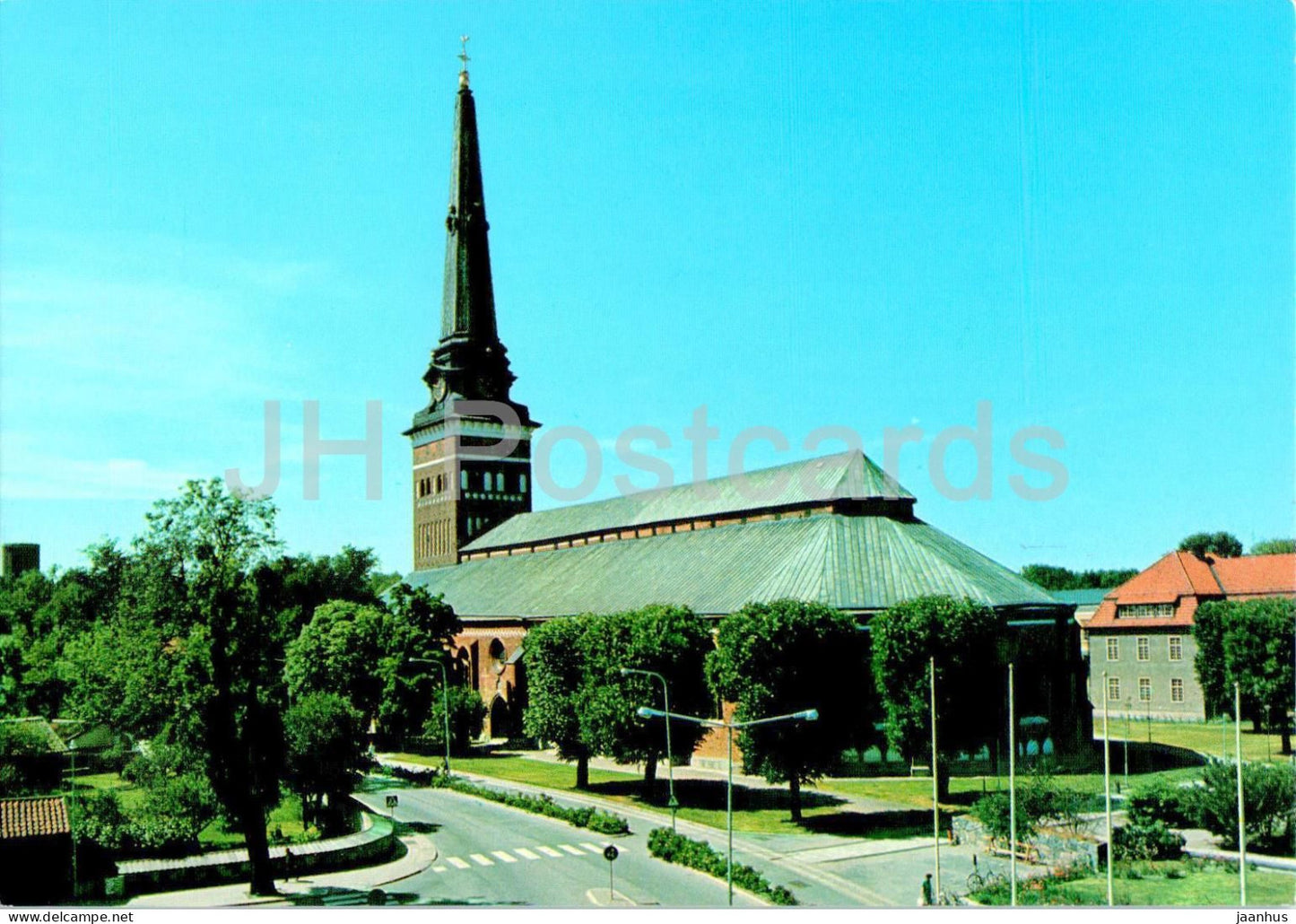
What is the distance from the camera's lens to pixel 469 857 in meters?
44.3

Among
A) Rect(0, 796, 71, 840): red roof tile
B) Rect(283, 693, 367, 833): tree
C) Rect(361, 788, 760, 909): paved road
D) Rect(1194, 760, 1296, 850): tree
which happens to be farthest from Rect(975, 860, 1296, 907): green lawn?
Rect(0, 796, 71, 840): red roof tile

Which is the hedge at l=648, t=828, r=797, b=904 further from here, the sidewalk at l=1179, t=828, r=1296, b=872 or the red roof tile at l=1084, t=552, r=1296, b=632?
the red roof tile at l=1084, t=552, r=1296, b=632

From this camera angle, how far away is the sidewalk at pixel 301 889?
36688 millimetres

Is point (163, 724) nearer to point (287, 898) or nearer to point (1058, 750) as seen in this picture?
point (287, 898)

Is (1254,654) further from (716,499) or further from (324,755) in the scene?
(324,755)

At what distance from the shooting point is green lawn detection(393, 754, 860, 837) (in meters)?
50.0

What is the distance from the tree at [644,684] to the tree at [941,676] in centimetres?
981

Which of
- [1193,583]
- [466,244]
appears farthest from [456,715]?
[1193,583]

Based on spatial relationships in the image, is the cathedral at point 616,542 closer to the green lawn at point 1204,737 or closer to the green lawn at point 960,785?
the green lawn at point 960,785

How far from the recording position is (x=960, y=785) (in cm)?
5991

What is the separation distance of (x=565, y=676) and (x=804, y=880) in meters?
24.8

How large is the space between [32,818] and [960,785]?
44.8m

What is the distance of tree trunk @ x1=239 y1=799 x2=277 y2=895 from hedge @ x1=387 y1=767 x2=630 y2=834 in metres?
15.9
